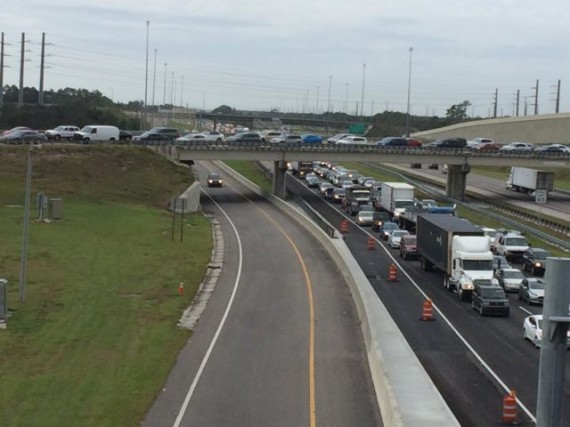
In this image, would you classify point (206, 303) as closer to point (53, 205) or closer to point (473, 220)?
point (53, 205)

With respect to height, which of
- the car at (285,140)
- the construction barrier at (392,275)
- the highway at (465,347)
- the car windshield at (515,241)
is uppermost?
the car at (285,140)

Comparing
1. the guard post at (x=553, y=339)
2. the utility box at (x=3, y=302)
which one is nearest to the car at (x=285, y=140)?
the utility box at (x=3, y=302)

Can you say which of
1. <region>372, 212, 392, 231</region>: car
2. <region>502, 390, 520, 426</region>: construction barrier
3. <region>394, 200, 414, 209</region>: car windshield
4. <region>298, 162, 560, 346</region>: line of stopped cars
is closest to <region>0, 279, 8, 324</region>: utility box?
<region>502, 390, 520, 426</region>: construction barrier

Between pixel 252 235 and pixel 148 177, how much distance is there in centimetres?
2419

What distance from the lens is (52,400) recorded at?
63.2ft

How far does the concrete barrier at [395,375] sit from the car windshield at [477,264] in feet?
22.0

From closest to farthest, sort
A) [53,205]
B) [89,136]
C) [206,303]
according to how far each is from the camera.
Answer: [206,303] → [53,205] → [89,136]

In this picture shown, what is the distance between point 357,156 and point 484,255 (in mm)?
47478

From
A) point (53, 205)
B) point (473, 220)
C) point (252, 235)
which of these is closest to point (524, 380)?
point (252, 235)

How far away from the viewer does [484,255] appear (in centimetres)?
3891

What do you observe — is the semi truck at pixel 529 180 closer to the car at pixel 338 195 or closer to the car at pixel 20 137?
the car at pixel 338 195

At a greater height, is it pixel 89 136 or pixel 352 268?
pixel 89 136

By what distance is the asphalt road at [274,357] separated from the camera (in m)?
18.7

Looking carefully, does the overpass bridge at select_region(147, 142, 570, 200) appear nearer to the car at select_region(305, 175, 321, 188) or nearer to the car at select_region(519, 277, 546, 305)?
the car at select_region(305, 175, 321, 188)
